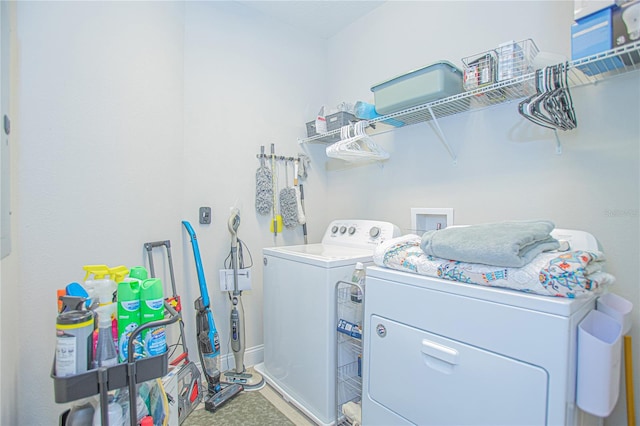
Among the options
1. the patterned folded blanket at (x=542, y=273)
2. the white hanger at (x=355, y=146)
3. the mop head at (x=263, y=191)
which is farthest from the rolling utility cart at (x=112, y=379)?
the mop head at (x=263, y=191)

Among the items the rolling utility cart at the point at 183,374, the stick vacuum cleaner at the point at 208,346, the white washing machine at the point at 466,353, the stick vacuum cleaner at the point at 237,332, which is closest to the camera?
the white washing machine at the point at 466,353

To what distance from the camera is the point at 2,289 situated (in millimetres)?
1156

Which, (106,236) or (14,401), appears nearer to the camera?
(14,401)

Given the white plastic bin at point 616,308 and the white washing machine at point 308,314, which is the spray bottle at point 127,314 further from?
the white plastic bin at point 616,308

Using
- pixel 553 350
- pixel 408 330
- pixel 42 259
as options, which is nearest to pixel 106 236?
pixel 42 259

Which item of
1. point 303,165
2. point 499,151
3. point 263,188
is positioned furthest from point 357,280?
point 303,165

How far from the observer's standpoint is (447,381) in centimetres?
115

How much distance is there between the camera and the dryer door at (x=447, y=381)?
3.21 ft

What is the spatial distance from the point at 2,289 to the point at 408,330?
152cm

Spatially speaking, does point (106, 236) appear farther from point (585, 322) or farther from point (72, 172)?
point (585, 322)

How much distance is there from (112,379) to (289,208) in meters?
1.81

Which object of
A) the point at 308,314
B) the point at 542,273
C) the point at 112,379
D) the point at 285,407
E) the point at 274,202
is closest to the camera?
the point at 112,379

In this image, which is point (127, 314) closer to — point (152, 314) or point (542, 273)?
point (152, 314)

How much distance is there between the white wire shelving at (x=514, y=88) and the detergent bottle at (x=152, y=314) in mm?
1563
